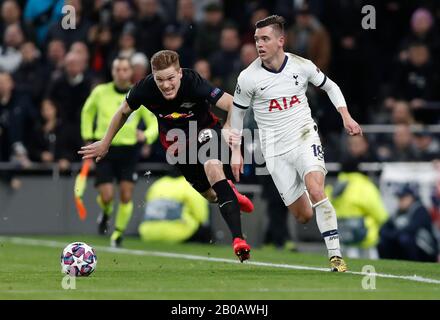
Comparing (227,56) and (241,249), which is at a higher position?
(227,56)

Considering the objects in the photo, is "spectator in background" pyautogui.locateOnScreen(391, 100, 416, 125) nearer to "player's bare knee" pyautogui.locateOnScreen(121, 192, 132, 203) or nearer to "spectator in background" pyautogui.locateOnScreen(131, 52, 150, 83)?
"spectator in background" pyautogui.locateOnScreen(131, 52, 150, 83)

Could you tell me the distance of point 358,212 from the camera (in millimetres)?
18859

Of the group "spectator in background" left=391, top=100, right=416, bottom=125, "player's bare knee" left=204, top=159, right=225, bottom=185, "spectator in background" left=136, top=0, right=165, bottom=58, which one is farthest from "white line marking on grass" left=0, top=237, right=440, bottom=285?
"spectator in background" left=391, top=100, right=416, bottom=125

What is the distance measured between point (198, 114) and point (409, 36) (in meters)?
9.53

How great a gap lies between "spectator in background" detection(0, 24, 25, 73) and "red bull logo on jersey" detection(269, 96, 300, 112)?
10476 millimetres

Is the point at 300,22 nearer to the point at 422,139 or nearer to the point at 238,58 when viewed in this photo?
the point at 238,58

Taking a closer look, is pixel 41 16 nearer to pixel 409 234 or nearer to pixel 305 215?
pixel 409 234

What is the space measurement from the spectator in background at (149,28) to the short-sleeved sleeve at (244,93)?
9425mm

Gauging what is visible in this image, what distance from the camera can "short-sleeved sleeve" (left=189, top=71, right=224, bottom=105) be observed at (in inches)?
502

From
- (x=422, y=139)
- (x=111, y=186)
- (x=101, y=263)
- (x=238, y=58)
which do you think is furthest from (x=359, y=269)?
(x=238, y=58)

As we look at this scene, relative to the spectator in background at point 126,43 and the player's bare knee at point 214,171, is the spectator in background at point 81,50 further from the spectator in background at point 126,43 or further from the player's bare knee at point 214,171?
the player's bare knee at point 214,171

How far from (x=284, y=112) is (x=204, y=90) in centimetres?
82

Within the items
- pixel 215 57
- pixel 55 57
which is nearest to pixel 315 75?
pixel 215 57

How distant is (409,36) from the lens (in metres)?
21.8
